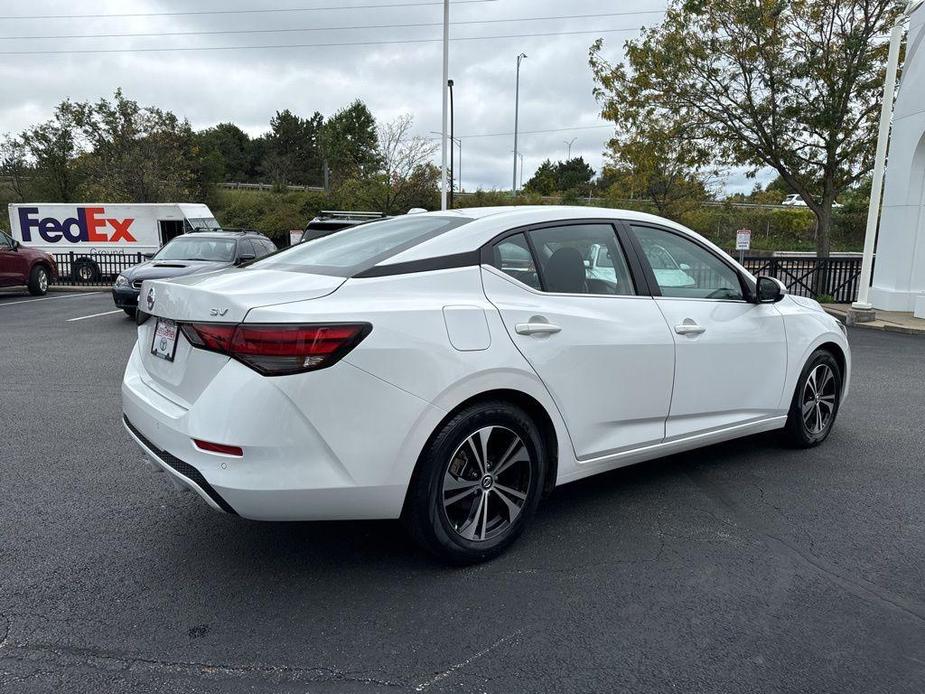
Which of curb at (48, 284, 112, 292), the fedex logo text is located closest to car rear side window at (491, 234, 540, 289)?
curb at (48, 284, 112, 292)

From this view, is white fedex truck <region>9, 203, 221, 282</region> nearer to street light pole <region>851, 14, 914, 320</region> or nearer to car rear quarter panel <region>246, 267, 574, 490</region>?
street light pole <region>851, 14, 914, 320</region>

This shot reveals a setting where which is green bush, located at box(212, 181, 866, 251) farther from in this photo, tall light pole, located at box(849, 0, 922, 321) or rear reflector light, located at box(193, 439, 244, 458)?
rear reflector light, located at box(193, 439, 244, 458)

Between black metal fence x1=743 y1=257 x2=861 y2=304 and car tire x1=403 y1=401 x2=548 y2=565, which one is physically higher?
car tire x1=403 y1=401 x2=548 y2=565

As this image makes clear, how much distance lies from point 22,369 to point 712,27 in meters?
18.2

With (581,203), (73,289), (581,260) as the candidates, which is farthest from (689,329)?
(581,203)

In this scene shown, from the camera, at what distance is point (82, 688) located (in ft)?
7.89

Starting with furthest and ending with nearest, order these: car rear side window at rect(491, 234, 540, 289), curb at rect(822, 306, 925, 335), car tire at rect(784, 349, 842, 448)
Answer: curb at rect(822, 306, 925, 335) → car tire at rect(784, 349, 842, 448) → car rear side window at rect(491, 234, 540, 289)

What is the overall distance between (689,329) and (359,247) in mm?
1872

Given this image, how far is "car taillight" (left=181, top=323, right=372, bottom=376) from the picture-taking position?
269 cm

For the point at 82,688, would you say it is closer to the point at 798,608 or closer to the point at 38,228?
the point at 798,608

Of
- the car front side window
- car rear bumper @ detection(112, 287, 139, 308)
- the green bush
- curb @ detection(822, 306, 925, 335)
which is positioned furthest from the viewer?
the green bush

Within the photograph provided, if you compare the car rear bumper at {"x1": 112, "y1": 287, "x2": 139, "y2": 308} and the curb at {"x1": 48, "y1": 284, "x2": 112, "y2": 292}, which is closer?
the car rear bumper at {"x1": 112, "y1": 287, "x2": 139, "y2": 308}

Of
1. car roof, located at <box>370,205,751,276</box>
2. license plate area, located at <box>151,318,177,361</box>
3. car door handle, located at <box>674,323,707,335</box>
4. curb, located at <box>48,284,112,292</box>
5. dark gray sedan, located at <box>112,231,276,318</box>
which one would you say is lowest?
curb, located at <box>48,284,112,292</box>

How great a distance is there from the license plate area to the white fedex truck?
23.4 meters
